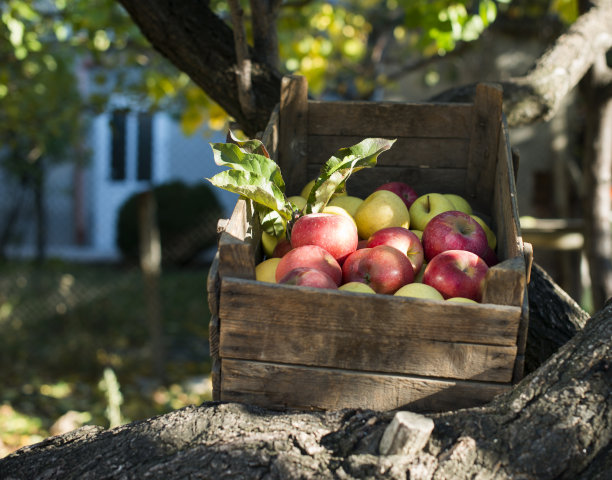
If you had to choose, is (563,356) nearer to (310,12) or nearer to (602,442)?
(602,442)

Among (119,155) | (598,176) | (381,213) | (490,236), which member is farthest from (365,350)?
(119,155)

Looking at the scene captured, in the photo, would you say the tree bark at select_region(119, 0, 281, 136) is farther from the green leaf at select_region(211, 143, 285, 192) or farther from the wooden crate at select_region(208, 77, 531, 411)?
the wooden crate at select_region(208, 77, 531, 411)

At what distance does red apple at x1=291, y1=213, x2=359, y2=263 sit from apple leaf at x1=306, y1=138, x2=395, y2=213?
79mm

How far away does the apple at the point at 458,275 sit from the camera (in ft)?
5.20

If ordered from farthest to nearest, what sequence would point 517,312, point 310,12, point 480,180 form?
point 310,12 → point 480,180 → point 517,312

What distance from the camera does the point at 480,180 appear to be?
227 cm

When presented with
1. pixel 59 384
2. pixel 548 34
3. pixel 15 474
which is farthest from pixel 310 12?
pixel 15 474

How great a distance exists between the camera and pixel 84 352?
19.3 feet

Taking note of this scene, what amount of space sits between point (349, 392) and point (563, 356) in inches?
18.2

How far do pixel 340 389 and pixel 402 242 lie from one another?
0.52 metres

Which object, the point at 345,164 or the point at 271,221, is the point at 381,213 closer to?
the point at 345,164

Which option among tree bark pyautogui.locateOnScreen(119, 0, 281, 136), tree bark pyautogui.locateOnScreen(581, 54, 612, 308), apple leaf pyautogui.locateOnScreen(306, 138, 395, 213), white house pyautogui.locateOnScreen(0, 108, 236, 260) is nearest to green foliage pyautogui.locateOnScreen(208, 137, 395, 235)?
apple leaf pyautogui.locateOnScreen(306, 138, 395, 213)

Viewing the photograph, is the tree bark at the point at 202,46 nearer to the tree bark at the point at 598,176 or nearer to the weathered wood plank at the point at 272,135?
the weathered wood plank at the point at 272,135

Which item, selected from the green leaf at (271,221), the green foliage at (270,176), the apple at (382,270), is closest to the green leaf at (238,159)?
the green foliage at (270,176)
